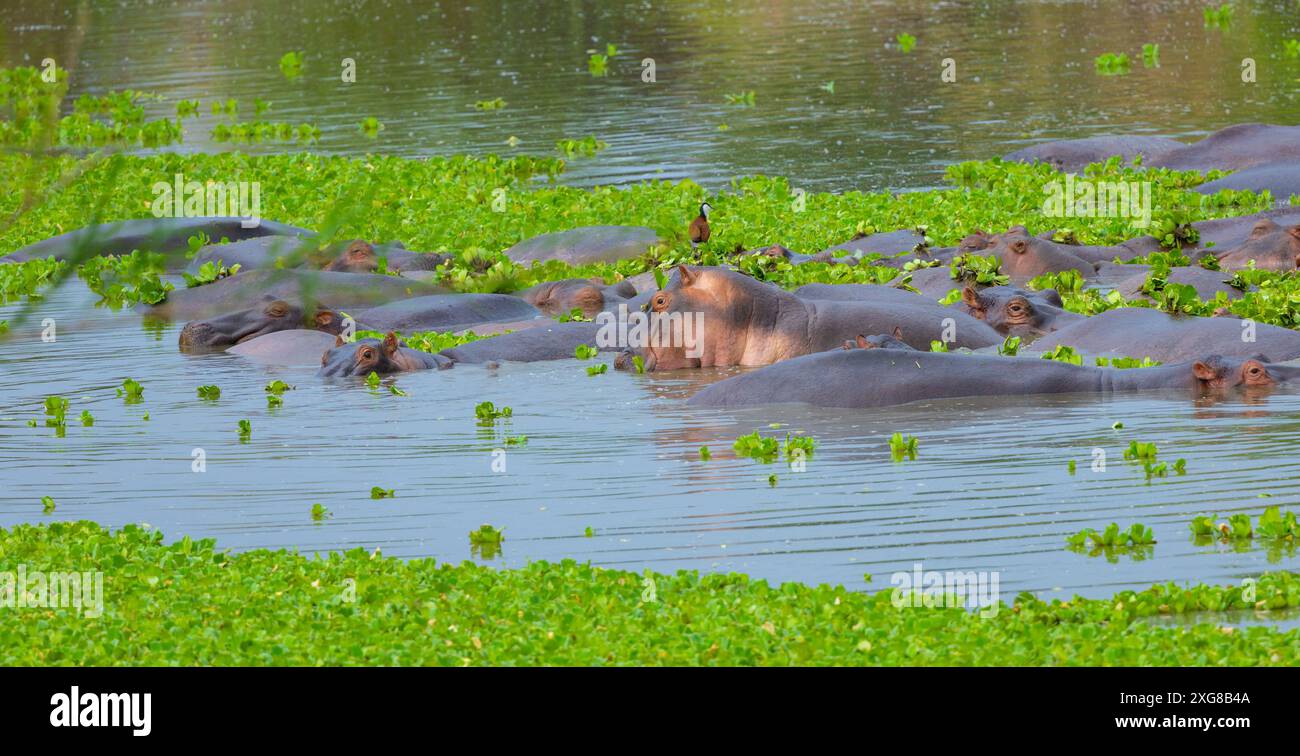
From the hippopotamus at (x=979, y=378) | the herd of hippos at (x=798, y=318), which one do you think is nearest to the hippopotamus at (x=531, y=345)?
the herd of hippos at (x=798, y=318)

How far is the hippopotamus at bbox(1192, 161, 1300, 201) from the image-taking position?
16297 mm

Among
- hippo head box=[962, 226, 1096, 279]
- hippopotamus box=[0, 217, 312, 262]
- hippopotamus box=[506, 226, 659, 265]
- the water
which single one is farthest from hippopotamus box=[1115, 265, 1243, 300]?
hippopotamus box=[0, 217, 312, 262]

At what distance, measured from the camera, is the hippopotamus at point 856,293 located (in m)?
11.7

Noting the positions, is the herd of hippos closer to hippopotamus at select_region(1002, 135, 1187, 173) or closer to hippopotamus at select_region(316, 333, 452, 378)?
hippopotamus at select_region(316, 333, 452, 378)

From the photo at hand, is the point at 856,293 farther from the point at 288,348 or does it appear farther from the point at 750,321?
the point at 288,348

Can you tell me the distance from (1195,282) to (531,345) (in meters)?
4.02

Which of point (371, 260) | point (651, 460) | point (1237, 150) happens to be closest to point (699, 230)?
point (371, 260)

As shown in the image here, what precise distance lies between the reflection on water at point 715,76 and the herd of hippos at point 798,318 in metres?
3.92

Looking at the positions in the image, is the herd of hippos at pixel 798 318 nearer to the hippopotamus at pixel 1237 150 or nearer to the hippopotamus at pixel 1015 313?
the hippopotamus at pixel 1015 313

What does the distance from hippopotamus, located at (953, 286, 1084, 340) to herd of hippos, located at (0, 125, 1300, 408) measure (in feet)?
0.04
